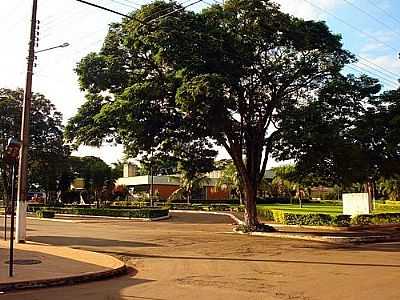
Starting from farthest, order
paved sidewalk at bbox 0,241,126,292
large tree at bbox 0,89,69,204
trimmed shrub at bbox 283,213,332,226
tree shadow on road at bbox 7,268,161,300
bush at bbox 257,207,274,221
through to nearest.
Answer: large tree at bbox 0,89,69,204 < bush at bbox 257,207,274,221 < trimmed shrub at bbox 283,213,332,226 < paved sidewalk at bbox 0,241,126,292 < tree shadow on road at bbox 7,268,161,300

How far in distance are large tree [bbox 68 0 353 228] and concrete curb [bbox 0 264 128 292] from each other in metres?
10.7

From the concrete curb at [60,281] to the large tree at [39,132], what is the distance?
40.9m

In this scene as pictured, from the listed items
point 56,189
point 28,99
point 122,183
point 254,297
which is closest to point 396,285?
point 254,297

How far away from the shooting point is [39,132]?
53844 mm

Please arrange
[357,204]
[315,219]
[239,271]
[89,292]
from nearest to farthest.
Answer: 1. [89,292]
2. [239,271]
3. [315,219]
4. [357,204]

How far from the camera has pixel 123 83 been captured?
27703 millimetres

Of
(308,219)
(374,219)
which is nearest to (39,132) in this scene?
(308,219)

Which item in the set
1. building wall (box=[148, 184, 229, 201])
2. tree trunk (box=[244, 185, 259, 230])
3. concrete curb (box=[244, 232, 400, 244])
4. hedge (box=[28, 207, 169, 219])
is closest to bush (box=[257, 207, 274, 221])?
hedge (box=[28, 207, 169, 219])

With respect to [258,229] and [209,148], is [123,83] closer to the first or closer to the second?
[209,148]

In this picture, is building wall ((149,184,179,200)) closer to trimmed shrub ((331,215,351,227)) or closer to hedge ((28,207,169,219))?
hedge ((28,207,169,219))

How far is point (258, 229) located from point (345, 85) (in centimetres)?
877

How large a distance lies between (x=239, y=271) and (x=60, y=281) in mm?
4655

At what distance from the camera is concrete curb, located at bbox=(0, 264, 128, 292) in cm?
1108

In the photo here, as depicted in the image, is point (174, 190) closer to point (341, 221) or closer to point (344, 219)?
point (344, 219)
